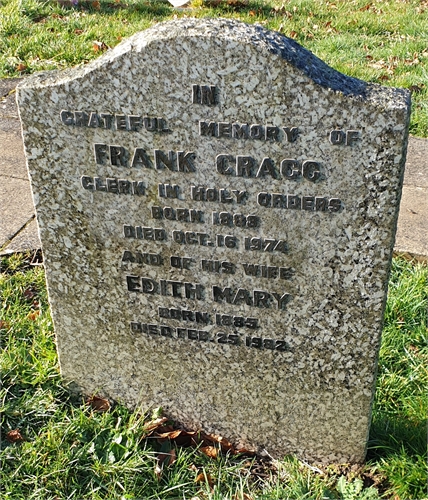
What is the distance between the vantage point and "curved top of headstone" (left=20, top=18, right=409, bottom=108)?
6.32 feet

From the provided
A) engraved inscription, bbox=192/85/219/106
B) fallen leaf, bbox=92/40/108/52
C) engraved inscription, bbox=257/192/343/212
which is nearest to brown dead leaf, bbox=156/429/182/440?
engraved inscription, bbox=257/192/343/212

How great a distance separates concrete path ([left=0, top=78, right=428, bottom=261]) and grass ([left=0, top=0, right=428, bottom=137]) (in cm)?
66

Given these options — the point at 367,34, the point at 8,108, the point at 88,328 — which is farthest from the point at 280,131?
the point at 367,34

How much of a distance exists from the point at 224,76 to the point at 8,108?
3753mm

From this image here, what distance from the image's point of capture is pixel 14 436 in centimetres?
254

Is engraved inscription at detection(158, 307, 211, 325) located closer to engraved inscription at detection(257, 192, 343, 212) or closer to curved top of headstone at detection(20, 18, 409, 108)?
engraved inscription at detection(257, 192, 343, 212)

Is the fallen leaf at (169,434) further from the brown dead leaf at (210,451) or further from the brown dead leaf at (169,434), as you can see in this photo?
the brown dead leaf at (210,451)

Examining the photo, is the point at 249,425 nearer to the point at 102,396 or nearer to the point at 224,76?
the point at 102,396

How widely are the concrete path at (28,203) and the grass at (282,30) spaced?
656 mm

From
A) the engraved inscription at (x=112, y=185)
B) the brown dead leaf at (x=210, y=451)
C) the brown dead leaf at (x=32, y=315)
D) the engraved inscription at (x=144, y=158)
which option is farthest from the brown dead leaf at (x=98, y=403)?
the engraved inscription at (x=144, y=158)

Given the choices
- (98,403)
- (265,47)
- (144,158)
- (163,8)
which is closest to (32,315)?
(98,403)

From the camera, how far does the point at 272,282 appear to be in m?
2.28

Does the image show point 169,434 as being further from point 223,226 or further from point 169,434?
point 223,226

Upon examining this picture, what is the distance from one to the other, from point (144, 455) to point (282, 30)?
19.0 ft
